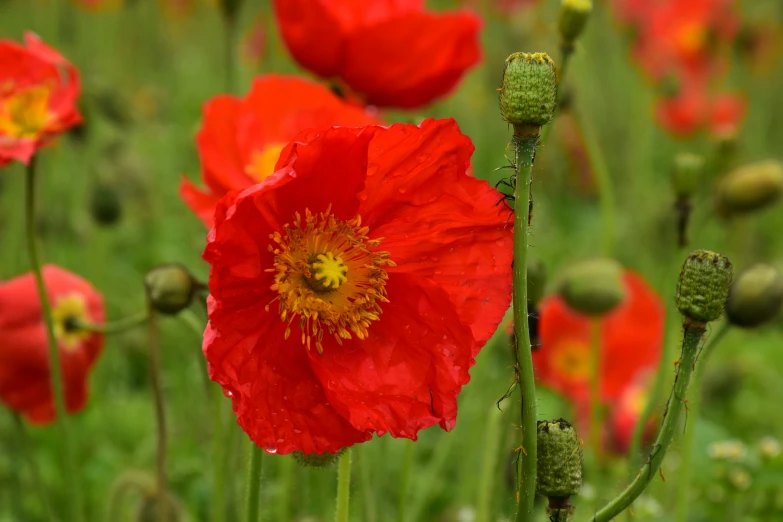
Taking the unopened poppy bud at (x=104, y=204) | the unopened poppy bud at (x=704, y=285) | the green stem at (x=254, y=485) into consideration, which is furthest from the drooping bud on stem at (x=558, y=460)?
the unopened poppy bud at (x=104, y=204)

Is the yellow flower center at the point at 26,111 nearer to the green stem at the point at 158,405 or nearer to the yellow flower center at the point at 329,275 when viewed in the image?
the green stem at the point at 158,405

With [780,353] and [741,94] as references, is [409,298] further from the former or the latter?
[741,94]

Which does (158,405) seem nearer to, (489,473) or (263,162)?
(263,162)

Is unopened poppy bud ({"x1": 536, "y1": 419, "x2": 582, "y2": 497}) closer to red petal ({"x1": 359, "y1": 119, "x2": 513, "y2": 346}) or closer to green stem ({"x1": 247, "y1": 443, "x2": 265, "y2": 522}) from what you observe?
red petal ({"x1": 359, "y1": 119, "x2": 513, "y2": 346})

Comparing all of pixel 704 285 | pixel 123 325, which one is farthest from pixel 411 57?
pixel 704 285

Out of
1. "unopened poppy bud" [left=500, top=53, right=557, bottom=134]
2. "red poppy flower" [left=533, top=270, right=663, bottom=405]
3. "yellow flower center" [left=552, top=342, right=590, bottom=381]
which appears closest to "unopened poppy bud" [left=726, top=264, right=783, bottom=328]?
"unopened poppy bud" [left=500, top=53, right=557, bottom=134]

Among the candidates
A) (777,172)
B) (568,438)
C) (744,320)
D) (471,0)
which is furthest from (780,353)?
(568,438)
